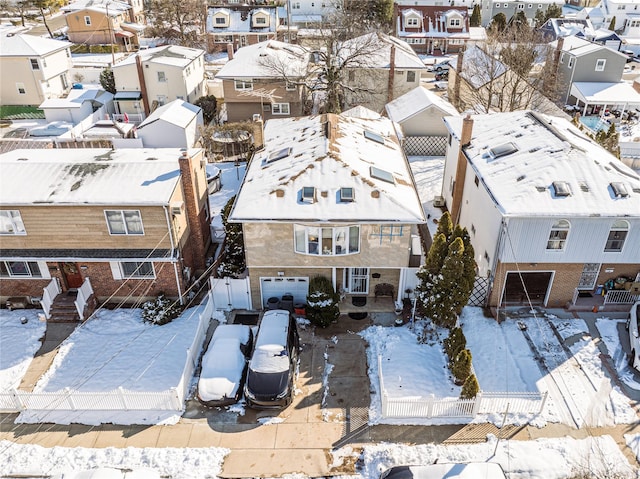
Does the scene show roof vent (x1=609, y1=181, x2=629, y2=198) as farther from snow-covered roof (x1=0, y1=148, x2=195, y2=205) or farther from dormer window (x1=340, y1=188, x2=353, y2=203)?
snow-covered roof (x1=0, y1=148, x2=195, y2=205)

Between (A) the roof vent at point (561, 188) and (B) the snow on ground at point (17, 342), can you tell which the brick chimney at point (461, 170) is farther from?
(B) the snow on ground at point (17, 342)

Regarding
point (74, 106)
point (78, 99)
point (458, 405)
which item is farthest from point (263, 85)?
point (458, 405)

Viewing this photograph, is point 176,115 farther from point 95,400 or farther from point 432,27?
point 432,27

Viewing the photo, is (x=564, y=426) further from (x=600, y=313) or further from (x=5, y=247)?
(x=5, y=247)

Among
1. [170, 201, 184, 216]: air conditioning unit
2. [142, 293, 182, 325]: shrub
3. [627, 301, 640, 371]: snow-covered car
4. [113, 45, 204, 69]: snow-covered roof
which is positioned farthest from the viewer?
[113, 45, 204, 69]: snow-covered roof

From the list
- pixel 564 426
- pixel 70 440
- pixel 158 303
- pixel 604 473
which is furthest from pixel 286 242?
pixel 604 473

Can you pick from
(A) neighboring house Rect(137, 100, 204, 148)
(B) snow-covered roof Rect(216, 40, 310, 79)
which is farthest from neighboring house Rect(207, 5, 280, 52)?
(A) neighboring house Rect(137, 100, 204, 148)

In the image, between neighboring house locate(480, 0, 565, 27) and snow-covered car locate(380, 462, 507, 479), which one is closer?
snow-covered car locate(380, 462, 507, 479)
